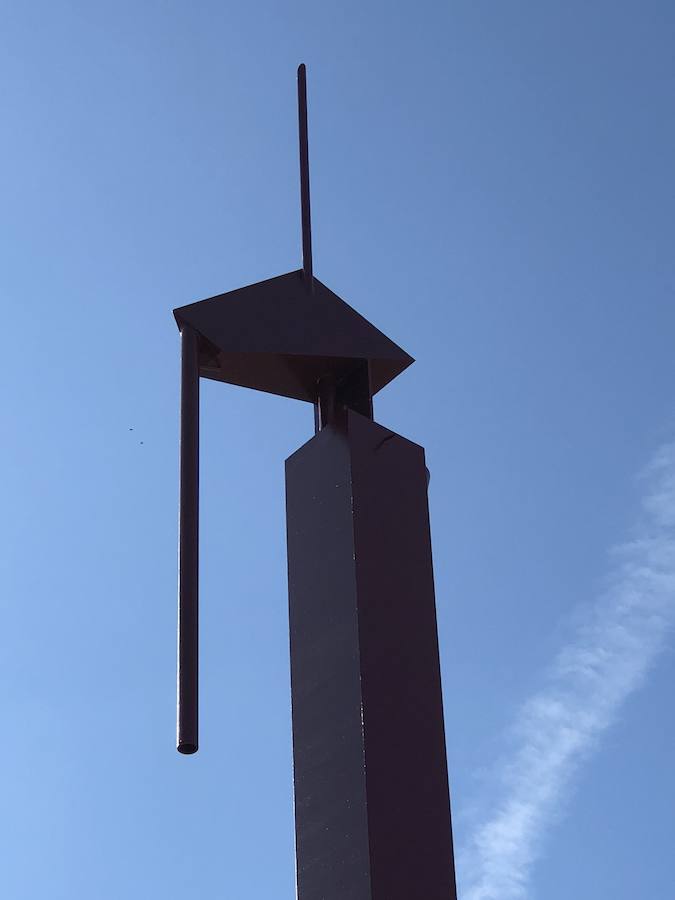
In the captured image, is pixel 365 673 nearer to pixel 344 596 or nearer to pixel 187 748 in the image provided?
pixel 344 596

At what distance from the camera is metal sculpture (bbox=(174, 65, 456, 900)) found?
10.3ft

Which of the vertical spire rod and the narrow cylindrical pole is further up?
the vertical spire rod

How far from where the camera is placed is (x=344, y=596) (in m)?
3.41

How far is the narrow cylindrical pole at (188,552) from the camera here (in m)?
3.16

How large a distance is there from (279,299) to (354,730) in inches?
51.1

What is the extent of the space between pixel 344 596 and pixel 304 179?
1576 millimetres

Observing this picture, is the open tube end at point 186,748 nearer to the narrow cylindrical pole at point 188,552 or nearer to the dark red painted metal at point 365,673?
the narrow cylindrical pole at point 188,552

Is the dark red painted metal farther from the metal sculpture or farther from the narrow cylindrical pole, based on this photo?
the narrow cylindrical pole

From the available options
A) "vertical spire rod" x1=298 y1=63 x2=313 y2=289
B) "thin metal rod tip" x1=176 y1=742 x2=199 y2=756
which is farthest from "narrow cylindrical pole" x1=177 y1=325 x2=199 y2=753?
"vertical spire rod" x1=298 y1=63 x2=313 y2=289

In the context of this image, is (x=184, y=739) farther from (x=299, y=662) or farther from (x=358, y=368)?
(x=358, y=368)

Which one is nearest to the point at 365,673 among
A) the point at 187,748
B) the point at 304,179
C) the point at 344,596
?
the point at 344,596

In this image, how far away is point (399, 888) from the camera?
3043 millimetres

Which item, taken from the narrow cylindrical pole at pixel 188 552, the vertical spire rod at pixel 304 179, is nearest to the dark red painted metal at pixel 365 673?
the narrow cylindrical pole at pixel 188 552

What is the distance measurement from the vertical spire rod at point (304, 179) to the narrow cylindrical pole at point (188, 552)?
53 cm
